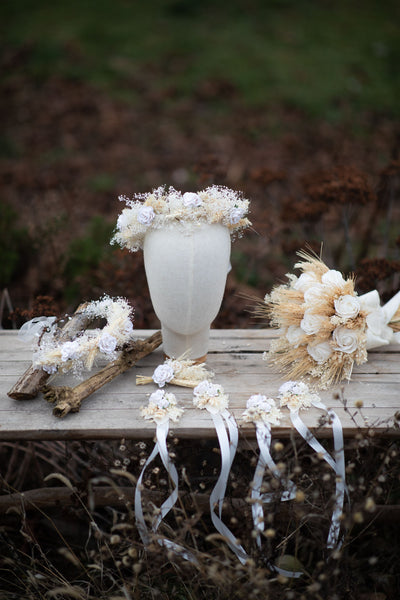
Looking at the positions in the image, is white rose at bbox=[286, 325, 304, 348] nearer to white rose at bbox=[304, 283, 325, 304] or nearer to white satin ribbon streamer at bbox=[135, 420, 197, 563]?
white rose at bbox=[304, 283, 325, 304]

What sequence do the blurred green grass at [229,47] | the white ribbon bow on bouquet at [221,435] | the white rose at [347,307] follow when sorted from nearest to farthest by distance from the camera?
the white ribbon bow on bouquet at [221,435] < the white rose at [347,307] < the blurred green grass at [229,47]

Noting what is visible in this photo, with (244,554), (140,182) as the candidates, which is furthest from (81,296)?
(140,182)

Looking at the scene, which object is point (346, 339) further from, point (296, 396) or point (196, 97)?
point (196, 97)

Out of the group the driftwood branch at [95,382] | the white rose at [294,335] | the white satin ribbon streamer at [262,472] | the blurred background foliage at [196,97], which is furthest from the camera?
the blurred background foliage at [196,97]

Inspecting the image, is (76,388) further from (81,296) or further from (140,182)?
(140,182)

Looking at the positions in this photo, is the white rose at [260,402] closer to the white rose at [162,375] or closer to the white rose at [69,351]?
the white rose at [162,375]

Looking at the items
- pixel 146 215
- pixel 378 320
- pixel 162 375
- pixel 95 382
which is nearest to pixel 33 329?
pixel 95 382

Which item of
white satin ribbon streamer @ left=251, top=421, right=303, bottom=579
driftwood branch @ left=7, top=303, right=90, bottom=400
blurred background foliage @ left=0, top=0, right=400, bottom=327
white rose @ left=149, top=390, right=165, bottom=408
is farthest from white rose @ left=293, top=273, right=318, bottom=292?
blurred background foliage @ left=0, top=0, right=400, bottom=327

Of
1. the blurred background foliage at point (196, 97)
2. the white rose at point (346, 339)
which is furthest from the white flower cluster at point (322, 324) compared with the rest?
the blurred background foliage at point (196, 97)

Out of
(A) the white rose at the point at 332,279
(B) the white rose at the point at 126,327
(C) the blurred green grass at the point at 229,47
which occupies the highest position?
(C) the blurred green grass at the point at 229,47
